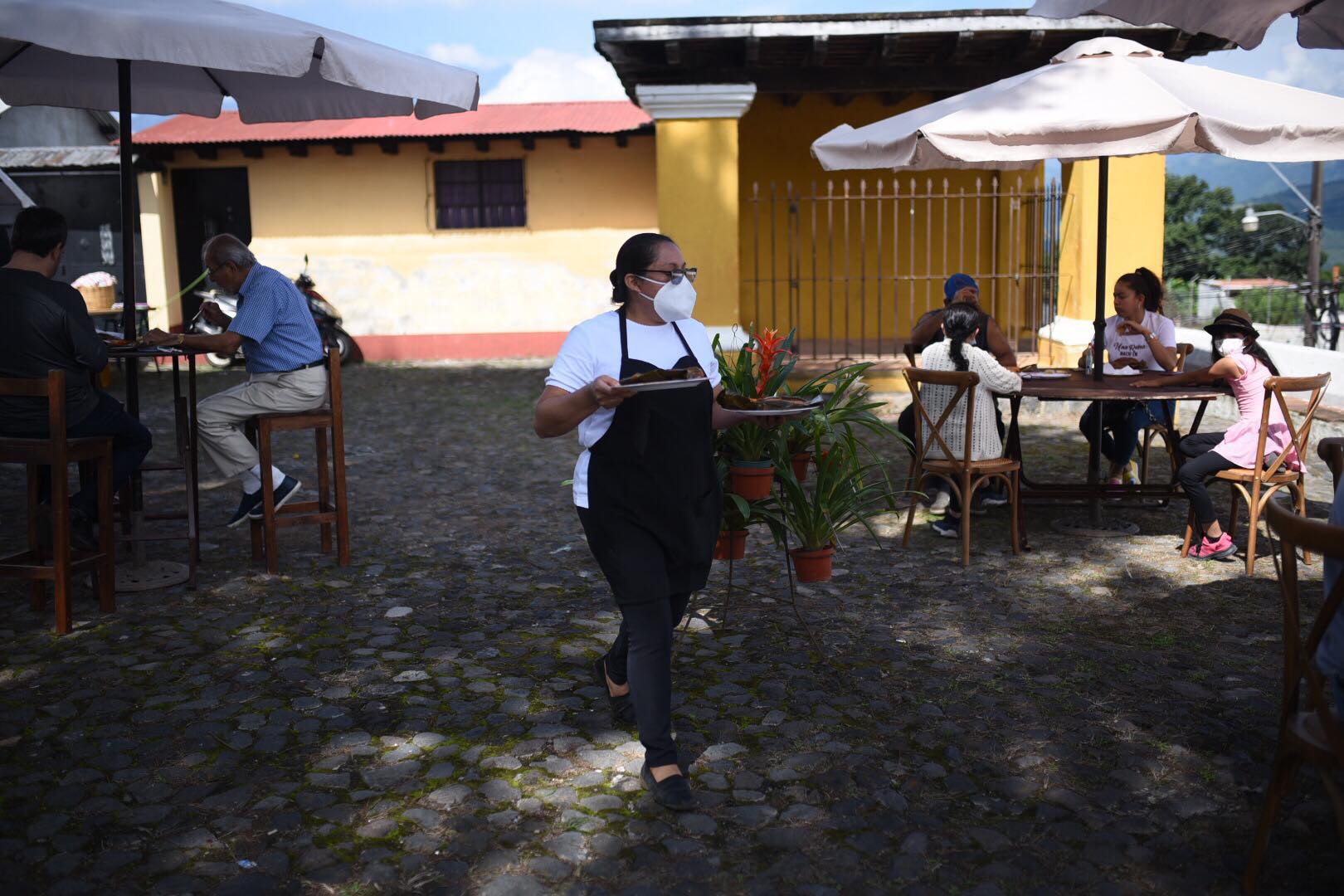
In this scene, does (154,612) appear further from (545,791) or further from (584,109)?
(584,109)

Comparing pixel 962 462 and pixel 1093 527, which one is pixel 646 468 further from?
pixel 1093 527

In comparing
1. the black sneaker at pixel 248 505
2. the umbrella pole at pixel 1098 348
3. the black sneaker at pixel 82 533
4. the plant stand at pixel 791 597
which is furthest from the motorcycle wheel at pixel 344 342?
the plant stand at pixel 791 597

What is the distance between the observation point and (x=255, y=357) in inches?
224

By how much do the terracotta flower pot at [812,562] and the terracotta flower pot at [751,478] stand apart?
0.34 metres

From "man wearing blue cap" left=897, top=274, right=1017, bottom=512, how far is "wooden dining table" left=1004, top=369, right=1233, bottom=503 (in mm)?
193

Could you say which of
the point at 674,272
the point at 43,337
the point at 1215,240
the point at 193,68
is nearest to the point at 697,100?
the point at 193,68

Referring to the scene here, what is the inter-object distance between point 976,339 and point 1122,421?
3.52ft

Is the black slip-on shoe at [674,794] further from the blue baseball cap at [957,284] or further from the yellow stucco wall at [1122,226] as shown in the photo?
the yellow stucco wall at [1122,226]

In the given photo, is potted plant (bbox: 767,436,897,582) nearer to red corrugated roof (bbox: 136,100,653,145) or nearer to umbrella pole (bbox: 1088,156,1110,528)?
umbrella pole (bbox: 1088,156,1110,528)

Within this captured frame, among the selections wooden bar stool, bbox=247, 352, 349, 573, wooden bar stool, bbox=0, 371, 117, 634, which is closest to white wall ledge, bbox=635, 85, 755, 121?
wooden bar stool, bbox=247, 352, 349, 573

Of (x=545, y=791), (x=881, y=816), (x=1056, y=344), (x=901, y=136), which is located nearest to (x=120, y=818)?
(x=545, y=791)

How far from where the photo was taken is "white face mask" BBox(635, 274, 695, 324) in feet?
10.3

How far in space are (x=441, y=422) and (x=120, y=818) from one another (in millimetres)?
7688

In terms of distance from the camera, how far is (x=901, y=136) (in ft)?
19.5
